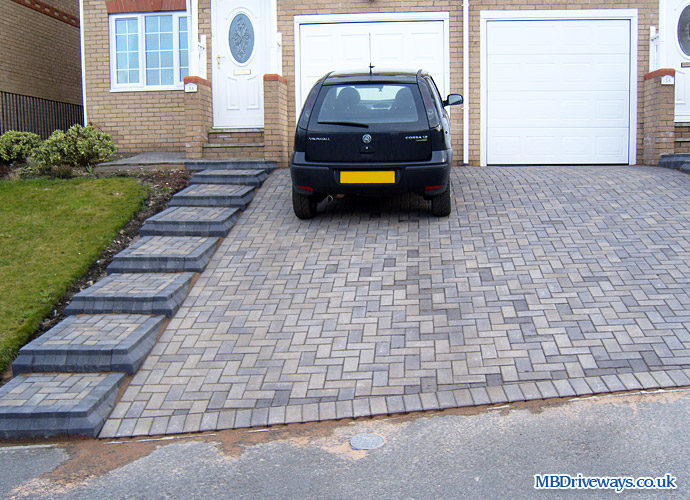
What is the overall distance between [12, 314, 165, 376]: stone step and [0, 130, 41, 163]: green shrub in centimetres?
681

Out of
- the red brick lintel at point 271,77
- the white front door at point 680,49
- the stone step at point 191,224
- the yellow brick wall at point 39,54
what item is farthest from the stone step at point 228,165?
the white front door at point 680,49

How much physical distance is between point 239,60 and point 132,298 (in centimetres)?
745

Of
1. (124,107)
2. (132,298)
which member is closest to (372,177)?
(132,298)

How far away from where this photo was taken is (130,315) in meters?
6.25

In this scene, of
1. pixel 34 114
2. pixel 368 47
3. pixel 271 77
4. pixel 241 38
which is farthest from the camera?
pixel 34 114

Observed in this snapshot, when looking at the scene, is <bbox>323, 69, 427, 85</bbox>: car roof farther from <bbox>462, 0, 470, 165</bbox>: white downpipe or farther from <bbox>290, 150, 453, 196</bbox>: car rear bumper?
<bbox>462, 0, 470, 165</bbox>: white downpipe

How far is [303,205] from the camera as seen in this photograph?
27.2 ft

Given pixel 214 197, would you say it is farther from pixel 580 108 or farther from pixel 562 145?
pixel 580 108

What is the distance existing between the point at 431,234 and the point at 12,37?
11487 millimetres

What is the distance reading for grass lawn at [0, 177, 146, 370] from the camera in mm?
6379

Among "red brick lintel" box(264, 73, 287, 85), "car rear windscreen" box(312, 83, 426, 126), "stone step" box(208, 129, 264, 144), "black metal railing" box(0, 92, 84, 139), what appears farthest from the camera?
"black metal railing" box(0, 92, 84, 139)

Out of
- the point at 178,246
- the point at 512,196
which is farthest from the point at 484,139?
the point at 178,246

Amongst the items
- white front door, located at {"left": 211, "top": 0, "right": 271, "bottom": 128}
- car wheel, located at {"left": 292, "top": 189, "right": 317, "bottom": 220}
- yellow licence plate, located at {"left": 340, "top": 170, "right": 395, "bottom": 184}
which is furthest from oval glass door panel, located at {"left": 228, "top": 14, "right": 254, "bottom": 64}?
yellow licence plate, located at {"left": 340, "top": 170, "right": 395, "bottom": 184}

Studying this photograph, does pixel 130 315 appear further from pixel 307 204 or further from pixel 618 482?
pixel 618 482
